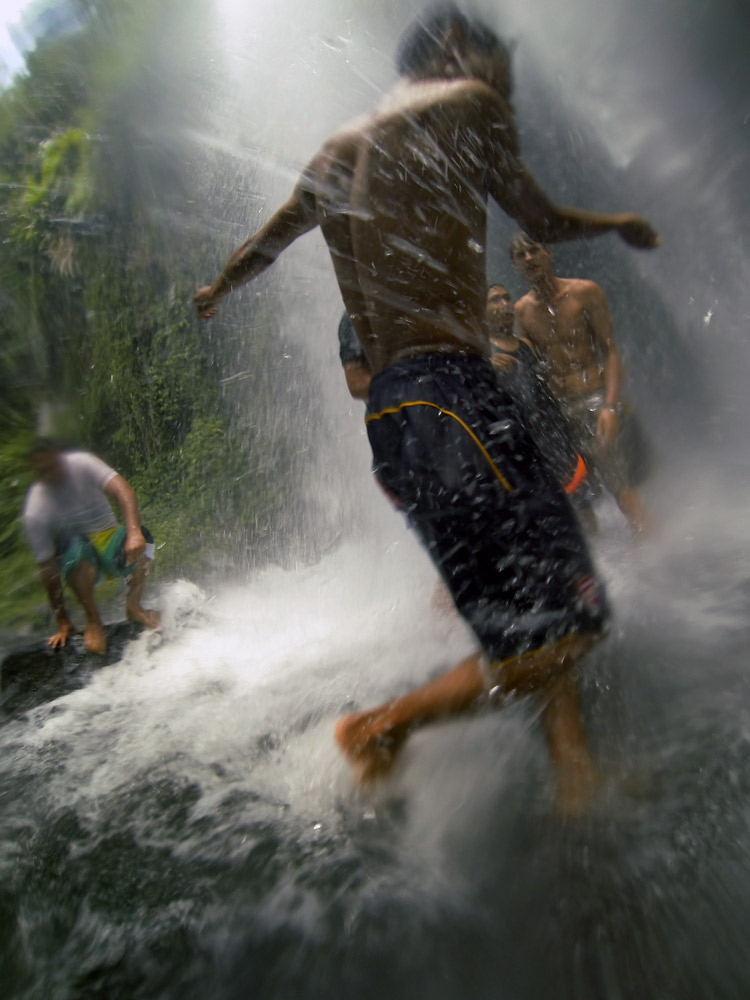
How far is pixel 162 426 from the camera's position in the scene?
4527 millimetres

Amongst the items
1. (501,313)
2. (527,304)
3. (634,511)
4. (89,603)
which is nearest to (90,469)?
(89,603)

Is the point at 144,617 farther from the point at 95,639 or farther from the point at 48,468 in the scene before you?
the point at 48,468

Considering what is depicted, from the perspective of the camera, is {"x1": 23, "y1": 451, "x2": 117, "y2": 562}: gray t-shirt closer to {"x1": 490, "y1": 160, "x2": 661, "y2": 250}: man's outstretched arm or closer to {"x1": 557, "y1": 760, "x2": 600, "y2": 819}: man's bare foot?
{"x1": 490, "y1": 160, "x2": 661, "y2": 250}: man's outstretched arm

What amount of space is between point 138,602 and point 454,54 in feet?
7.87

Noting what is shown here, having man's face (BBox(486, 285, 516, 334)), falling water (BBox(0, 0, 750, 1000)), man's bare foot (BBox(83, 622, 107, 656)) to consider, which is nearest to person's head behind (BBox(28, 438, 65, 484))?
man's bare foot (BBox(83, 622, 107, 656))

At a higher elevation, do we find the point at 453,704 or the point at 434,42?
the point at 434,42

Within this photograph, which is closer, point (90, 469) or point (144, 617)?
point (90, 469)

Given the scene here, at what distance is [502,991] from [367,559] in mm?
2420

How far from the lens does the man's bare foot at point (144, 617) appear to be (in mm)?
2858

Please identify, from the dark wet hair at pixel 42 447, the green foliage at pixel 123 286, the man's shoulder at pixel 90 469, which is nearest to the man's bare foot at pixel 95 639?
the man's shoulder at pixel 90 469

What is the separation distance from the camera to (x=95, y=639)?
2635mm

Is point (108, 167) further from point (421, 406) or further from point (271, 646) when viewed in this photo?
point (421, 406)

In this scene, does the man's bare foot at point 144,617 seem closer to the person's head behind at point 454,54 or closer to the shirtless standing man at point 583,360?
the shirtless standing man at point 583,360

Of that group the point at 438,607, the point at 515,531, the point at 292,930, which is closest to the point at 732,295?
the point at 438,607
